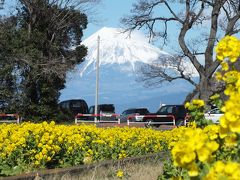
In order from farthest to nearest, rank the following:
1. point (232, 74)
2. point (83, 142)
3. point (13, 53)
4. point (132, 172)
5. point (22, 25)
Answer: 1. point (22, 25)
2. point (13, 53)
3. point (83, 142)
4. point (132, 172)
5. point (232, 74)

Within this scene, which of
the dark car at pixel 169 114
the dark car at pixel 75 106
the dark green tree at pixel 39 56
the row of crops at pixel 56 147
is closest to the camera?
the row of crops at pixel 56 147

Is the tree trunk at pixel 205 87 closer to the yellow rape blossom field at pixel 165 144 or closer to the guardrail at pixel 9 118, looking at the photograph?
the guardrail at pixel 9 118

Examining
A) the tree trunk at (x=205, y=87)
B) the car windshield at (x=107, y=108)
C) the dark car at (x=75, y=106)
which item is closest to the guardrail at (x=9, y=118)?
the dark car at (x=75, y=106)

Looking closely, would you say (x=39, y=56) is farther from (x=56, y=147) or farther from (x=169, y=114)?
(x=56, y=147)

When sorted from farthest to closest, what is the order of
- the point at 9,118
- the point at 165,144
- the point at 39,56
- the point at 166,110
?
the point at 166,110 → the point at 39,56 → the point at 9,118 → the point at 165,144

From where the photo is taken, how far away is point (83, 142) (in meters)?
9.59

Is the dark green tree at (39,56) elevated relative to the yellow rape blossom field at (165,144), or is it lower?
elevated

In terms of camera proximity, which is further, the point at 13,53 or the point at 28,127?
the point at 13,53

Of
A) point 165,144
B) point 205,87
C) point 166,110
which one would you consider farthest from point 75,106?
point 165,144

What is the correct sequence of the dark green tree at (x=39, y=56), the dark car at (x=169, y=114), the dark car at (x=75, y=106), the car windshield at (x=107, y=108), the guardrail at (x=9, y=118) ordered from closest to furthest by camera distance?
the guardrail at (x=9, y=118) < the dark green tree at (x=39, y=56) < the dark car at (x=169, y=114) < the dark car at (x=75, y=106) < the car windshield at (x=107, y=108)

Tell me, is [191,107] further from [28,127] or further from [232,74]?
[28,127]

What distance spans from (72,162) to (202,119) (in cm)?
533

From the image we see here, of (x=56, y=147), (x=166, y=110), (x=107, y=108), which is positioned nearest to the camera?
(x=56, y=147)

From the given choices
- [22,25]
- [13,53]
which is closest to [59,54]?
[22,25]
